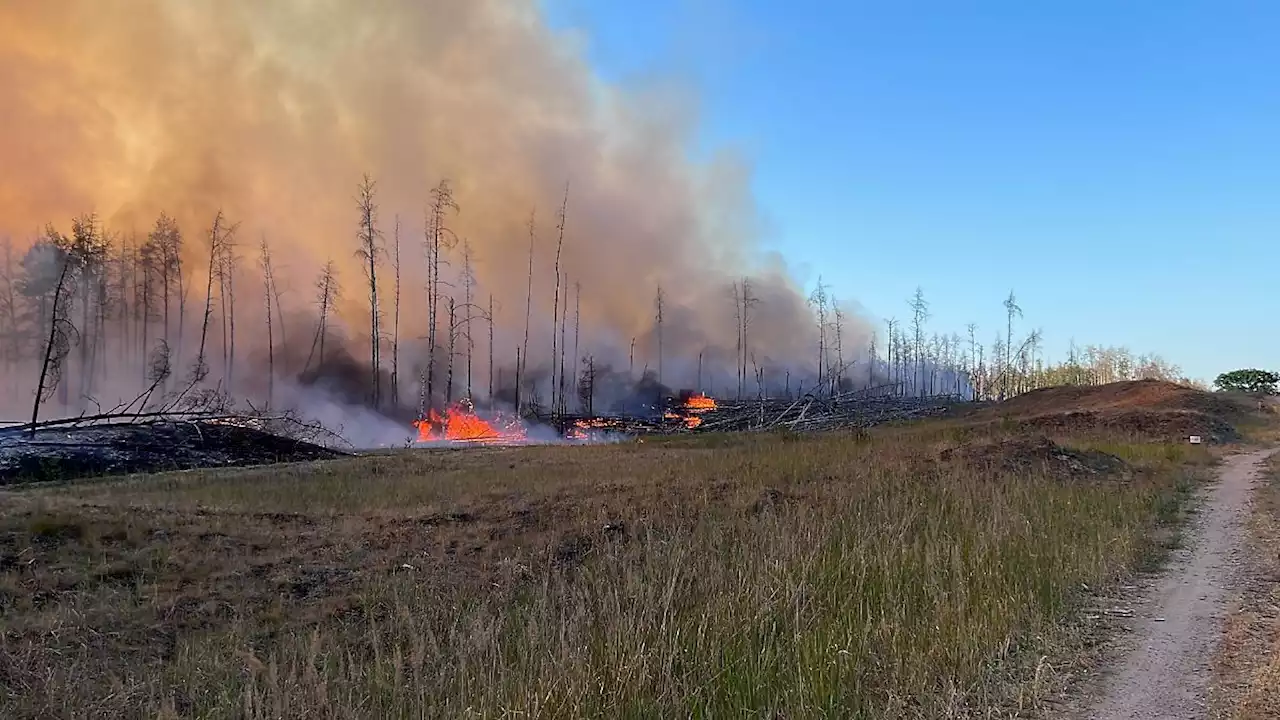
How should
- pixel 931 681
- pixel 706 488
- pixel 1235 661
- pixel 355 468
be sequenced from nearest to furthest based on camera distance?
1. pixel 931 681
2. pixel 1235 661
3. pixel 706 488
4. pixel 355 468

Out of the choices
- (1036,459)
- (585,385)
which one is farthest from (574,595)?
(585,385)

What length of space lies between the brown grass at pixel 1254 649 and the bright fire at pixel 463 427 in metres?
42.5

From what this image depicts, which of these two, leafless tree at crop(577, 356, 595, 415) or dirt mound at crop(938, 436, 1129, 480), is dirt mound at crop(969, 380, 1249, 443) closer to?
dirt mound at crop(938, 436, 1129, 480)

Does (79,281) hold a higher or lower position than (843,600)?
higher

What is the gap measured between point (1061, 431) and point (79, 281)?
57.3 metres

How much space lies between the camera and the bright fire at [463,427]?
51.1 meters

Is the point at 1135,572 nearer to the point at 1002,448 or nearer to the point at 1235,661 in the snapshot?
the point at 1235,661

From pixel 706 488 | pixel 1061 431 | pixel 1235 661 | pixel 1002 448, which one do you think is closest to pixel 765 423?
pixel 1061 431

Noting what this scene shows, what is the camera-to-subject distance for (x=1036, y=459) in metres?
19.4

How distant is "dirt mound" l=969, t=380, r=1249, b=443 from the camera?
116 ft

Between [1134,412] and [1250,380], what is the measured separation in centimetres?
4923

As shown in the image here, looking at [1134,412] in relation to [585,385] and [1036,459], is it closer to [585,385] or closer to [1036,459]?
[1036,459]

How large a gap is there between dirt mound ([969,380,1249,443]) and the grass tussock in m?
21.9

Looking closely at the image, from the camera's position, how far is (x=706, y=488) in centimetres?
1698
